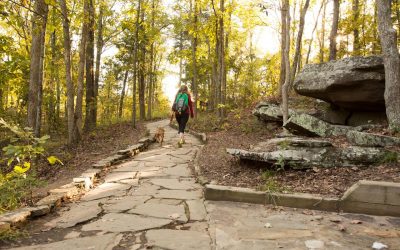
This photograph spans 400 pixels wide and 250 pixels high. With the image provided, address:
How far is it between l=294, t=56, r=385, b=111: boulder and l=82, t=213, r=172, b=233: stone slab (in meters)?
6.48

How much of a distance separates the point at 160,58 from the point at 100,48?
710 inches

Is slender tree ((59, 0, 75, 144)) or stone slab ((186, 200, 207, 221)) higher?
slender tree ((59, 0, 75, 144))

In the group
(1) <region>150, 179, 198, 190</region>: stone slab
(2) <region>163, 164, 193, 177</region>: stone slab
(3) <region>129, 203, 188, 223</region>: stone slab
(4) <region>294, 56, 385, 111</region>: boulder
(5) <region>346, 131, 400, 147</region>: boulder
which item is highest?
(4) <region>294, 56, 385, 111</region>: boulder

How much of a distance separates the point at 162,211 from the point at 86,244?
54.7 inches

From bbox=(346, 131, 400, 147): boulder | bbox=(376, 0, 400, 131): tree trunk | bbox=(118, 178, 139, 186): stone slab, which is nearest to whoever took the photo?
bbox=(346, 131, 400, 147): boulder

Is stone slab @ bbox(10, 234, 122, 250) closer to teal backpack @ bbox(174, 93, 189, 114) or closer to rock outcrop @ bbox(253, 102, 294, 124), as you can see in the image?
teal backpack @ bbox(174, 93, 189, 114)

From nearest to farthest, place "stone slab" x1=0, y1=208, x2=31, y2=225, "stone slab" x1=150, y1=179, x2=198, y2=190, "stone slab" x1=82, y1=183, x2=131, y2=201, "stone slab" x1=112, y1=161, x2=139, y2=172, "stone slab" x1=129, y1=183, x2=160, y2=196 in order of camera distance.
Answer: "stone slab" x1=0, y1=208, x2=31, y2=225 < "stone slab" x1=82, y1=183, x2=131, y2=201 < "stone slab" x1=129, y1=183, x2=160, y2=196 < "stone slab" x1=150, y1=179, x2=198, y2=190 < "stone slab" x1=112, y1=161, x2=139, y2=172

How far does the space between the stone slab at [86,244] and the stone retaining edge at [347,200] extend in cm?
213

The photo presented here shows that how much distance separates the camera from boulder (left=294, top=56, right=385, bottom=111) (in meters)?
8.13

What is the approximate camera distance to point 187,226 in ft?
13.3

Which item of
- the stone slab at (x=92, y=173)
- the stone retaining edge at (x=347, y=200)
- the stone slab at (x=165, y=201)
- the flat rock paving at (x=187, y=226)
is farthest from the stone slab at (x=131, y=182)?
the stone retaining edge at (x=347, y=200)

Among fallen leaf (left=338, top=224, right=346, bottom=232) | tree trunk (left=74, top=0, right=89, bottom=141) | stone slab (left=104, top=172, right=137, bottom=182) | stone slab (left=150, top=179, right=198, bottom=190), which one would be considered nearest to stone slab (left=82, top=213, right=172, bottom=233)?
stone slab (left=150, top=179, right=198, bottom=190)

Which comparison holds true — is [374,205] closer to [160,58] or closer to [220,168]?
[220,168]

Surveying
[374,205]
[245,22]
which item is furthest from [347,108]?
[245,22]
